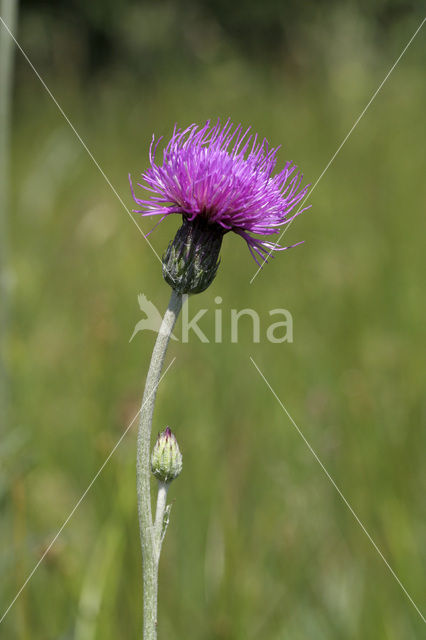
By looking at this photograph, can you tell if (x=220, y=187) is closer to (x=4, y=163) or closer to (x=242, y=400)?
(x=4, y=163)

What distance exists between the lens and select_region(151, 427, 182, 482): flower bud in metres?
1.14

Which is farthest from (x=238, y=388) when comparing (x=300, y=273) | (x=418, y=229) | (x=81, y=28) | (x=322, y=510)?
(x=81, y=28)

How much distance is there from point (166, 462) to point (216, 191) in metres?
0.50

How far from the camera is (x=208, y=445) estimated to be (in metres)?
2.78

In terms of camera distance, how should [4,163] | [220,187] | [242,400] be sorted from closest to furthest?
1. [220,187]
2. [4,163]
3. [242,400]

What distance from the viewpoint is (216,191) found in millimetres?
1277

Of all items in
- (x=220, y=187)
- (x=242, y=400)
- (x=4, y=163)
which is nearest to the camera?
(x=220, y=187)

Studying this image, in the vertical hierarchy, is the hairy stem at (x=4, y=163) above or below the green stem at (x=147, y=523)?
above

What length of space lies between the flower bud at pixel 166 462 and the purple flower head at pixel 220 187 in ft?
1.36

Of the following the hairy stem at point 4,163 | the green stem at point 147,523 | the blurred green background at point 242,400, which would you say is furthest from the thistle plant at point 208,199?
the hairy stem at point 4,163

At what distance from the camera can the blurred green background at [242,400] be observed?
1.98 m

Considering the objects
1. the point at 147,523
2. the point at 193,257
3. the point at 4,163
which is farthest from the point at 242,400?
the point at 147,523

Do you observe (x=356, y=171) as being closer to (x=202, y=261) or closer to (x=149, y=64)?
(x=202, y=261)

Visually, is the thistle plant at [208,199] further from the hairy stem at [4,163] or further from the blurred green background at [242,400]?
the hairy stem at [4,163]
